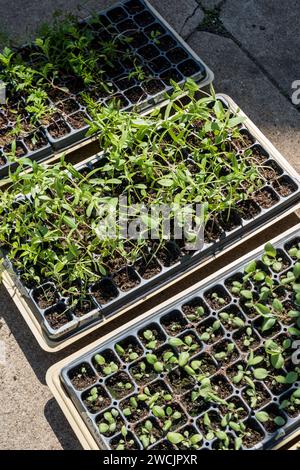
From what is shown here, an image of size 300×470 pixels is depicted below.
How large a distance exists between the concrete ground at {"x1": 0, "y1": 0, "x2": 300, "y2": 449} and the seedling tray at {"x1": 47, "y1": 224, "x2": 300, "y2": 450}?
278 millimetres

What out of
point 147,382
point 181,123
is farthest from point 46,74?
point 147,382

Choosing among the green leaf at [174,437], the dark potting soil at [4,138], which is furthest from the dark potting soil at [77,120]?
the green leaf at [174,437]

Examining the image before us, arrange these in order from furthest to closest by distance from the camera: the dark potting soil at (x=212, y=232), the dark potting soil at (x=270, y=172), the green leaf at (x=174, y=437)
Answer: the dark potting soil at (x=270, y=172)
the dark potting soil at (x=212, y=232)
the green leaf at (x=174, y=437)

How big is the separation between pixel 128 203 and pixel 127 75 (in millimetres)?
637

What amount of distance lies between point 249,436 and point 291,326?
16.2 inches

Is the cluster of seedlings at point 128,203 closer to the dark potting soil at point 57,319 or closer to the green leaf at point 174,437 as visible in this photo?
the dark potting soil at point 57,319

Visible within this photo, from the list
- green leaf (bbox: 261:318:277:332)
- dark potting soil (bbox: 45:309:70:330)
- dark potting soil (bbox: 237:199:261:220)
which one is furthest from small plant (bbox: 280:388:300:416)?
dark potting soil (bbox: 45:309:70:330)

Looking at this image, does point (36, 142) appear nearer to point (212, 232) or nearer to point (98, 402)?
point (212, 232)

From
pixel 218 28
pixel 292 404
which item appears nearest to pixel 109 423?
pixel 292 404

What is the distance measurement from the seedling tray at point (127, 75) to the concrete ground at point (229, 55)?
258 mm

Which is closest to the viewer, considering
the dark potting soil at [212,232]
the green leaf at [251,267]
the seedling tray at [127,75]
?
the green leaf at [251,267]

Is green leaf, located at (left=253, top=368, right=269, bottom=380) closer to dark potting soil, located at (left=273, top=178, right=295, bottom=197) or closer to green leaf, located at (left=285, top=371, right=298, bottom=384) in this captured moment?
green leaf, located at (left=285, top=371, right=298, bottom=384)

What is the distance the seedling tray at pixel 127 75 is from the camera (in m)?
2.81

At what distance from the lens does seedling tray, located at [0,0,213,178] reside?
9.21ft
